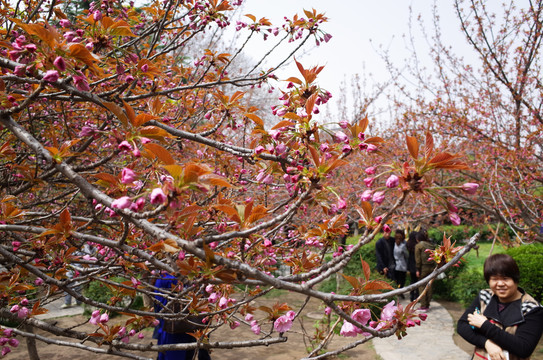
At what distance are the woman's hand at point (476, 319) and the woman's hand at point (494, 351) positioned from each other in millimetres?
114

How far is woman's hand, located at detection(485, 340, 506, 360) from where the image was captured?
2.28 m

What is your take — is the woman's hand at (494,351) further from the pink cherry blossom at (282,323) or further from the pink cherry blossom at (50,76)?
the pink cherry blossom at (50,76)

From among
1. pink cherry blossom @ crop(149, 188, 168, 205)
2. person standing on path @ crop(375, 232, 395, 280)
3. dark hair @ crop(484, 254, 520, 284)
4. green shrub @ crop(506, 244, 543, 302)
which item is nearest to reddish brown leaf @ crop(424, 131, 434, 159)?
pink cherry blossom @ crop(149, 188, 168, 205)

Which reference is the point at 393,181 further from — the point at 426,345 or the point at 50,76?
the point at 426,345

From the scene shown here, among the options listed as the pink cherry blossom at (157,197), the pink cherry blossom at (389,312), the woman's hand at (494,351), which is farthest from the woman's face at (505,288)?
the pink cherry blossom at (157,197)

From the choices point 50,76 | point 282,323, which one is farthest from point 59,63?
point 282,323

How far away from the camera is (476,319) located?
244 cm

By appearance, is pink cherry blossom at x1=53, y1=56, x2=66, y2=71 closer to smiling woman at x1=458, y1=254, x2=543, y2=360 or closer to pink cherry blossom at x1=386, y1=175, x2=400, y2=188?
pink cherry blossom at x1=386, y1=175, x2=400, y2=188

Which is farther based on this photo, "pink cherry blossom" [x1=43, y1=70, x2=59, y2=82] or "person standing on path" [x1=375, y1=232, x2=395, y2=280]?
"person standing on path" [x1=375, y1=232, x2=395, y2=280]

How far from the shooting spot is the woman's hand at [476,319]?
240 cm

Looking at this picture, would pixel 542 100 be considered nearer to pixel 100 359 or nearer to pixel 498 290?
pixel 498 290

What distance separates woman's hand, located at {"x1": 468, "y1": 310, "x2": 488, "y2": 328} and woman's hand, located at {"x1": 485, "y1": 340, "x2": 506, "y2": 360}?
114 millimetres

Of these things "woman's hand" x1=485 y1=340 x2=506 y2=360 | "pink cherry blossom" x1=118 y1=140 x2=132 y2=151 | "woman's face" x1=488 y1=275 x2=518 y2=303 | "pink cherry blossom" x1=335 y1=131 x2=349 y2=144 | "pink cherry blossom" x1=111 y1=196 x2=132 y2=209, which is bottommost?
"woman's hand" x1=485 y1=340 x2=506 y2=360

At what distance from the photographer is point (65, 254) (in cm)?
190
